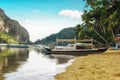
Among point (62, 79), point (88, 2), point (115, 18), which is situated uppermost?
point (88, 2)

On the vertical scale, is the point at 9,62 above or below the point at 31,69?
above

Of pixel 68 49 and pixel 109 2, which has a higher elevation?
pixel 109 2

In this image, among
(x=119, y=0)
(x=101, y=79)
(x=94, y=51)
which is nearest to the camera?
(x=101, y=79)

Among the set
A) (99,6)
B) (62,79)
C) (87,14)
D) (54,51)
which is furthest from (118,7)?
(62,79)

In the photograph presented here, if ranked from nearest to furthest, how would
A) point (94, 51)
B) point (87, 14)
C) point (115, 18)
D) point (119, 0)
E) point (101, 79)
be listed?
point (101, 79), point (119, 0), point (115, 18), point (87, 14), point (94, 51)

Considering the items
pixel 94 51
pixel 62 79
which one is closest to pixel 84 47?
pixel 94 51

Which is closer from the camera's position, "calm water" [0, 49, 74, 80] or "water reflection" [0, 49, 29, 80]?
"calm water" [0, 49, 74, 80]

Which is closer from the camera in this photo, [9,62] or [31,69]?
[31,69]

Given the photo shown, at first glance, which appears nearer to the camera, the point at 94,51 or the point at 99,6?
the point at 99,6

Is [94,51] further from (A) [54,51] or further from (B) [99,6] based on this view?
(B) [99,6]

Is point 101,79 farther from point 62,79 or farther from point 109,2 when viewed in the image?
point 109,2

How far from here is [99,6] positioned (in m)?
55.8

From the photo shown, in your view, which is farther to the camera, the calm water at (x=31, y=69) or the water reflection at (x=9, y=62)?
the water reflection at (x=9, y=62)

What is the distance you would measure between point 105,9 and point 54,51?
76.4 feet
